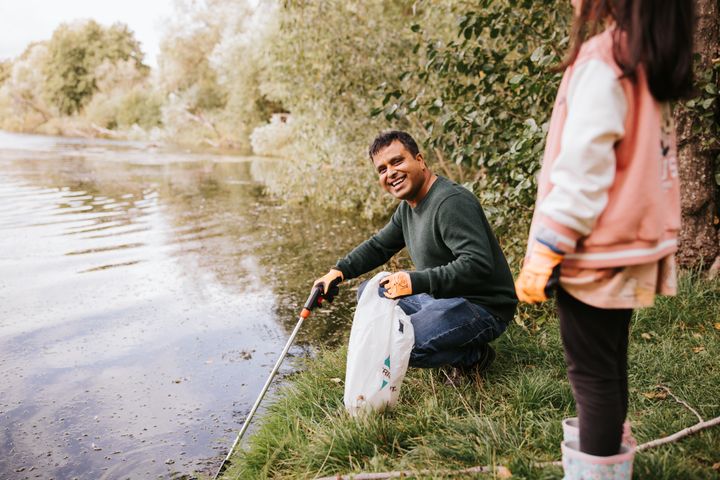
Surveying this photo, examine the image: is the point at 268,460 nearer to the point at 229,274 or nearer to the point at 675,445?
the point at 675,445

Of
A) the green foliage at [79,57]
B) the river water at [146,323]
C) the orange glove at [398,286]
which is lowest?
the river water at [146,323]

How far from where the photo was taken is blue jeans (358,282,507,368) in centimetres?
307

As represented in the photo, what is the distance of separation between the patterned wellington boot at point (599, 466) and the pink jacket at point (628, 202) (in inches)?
25.4

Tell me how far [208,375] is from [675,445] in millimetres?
3309

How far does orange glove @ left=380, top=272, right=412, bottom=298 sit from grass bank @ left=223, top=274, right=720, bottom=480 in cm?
58

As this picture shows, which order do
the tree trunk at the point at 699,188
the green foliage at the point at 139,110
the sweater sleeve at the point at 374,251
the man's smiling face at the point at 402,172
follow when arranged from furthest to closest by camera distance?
the green foliage at the point at 139,110, the tree trunk at the point at 699,188, the sweater sleeve at the point at 374,251, the man's smiling face at the point at 402,172

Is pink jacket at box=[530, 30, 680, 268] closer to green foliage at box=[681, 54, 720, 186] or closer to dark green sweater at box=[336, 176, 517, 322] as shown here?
dark green sweater at box=[336, 176, 517, 322]

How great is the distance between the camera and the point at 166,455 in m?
3.56

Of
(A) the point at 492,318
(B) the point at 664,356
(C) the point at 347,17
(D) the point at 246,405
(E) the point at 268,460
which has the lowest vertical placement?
(D) the point at 246,405

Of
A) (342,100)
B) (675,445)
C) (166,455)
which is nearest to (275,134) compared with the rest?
(342,100)

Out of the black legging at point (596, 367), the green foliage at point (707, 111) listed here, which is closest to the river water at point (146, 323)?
the black legging at point (596, 367)

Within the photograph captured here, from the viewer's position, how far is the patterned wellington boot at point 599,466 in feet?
6.36

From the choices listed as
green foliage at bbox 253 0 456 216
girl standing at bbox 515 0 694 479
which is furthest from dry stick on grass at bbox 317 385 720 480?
green foliage at bbox 253 0 456 216

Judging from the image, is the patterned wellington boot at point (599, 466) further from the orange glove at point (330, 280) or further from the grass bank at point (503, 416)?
the orange glove at point (330, 280)
